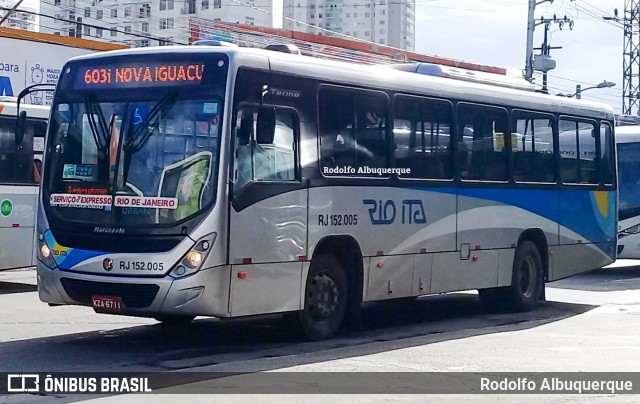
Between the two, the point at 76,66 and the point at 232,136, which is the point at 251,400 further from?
the point at 76,66

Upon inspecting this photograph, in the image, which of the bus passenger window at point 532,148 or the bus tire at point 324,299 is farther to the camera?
the bus passenger window at point 532,148

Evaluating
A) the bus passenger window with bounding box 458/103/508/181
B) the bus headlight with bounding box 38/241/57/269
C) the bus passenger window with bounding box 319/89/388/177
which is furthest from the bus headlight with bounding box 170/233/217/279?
the bus passenger window with bounding box 458/103/508/181

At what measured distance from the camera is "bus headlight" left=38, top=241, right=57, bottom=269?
11.9m

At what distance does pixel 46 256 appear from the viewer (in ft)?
39.4

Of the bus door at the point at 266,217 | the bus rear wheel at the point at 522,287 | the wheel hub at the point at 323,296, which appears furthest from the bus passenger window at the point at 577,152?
the bus door at the point at 266,217

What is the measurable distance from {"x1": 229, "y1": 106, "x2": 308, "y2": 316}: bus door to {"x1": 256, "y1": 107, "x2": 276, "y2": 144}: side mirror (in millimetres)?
11

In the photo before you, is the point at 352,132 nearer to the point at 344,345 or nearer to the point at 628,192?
the point at 344,345

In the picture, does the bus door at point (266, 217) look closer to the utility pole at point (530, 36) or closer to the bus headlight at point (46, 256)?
the bus headlight at point (46, 256)

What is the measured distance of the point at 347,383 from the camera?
10.1 metres

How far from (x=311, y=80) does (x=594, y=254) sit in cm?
804

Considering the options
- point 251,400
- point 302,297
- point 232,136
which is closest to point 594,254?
point 302,297

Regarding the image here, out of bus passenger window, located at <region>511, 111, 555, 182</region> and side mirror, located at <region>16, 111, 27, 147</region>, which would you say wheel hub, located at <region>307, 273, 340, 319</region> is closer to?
side mirror, located at <region>16, 111, 27, 147</region>

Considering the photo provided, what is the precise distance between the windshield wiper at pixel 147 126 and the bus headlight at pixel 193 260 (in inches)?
49.9

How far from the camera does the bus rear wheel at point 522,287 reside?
16.8 m
